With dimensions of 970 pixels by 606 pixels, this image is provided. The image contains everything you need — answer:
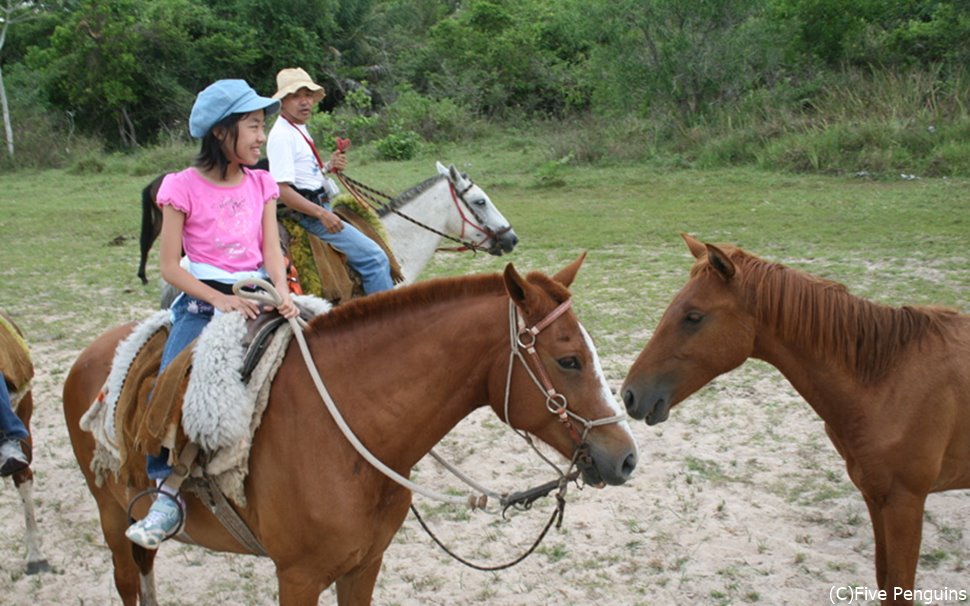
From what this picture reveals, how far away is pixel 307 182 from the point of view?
18.4ft

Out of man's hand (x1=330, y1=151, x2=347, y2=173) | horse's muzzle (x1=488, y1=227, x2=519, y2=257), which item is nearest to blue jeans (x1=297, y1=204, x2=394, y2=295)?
man's hand (x1=330, y1=151, x2=347, y2=173)

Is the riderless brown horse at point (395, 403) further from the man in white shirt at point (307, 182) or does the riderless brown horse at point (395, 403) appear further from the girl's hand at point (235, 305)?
the man in white shirt at point (307, 182)

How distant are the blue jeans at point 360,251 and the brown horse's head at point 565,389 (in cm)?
292

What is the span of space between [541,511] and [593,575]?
770 mm

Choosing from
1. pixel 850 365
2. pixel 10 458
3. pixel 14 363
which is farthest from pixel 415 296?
pixel 14 363

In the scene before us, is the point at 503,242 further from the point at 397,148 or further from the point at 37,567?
the point at 397,148

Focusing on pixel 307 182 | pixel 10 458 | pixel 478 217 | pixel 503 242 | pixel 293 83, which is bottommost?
pixel 503 242

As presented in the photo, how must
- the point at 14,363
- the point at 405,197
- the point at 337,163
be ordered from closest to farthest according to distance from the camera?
the point at 14,363
the point at 337,163
the point at 405,197

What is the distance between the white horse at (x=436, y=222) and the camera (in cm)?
686

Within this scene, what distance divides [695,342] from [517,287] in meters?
1.32

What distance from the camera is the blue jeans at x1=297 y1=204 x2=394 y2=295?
5602mm

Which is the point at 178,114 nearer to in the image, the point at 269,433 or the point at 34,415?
the point at 34,415

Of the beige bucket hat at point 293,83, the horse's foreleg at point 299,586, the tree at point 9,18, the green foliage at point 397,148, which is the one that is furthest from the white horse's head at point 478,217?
the tree at point 9,18

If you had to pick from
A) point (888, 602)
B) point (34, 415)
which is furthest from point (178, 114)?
point (888, 602)
